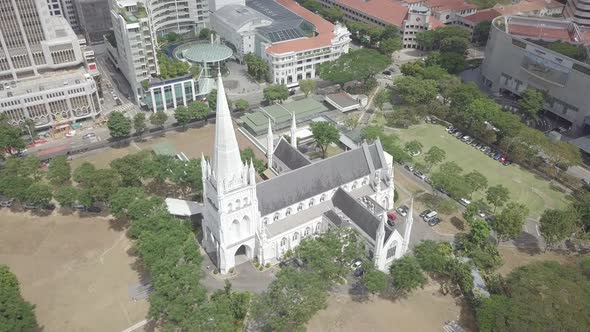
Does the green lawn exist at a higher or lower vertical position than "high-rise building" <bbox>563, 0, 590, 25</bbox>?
lower

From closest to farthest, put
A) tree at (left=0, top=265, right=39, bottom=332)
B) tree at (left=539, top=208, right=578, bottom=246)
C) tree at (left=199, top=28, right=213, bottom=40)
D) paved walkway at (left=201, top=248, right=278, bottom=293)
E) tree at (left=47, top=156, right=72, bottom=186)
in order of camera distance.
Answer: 1. tree at (left=0, top=265, right=39, bottom=332)
2. paved walkway at (left=201, top=248, right=278, bottom=293)
3. tree at (left=539, top=208, right=578, bottom=246)
4. tree at (left=47, top=156, right=72, bottom=186)
5. tree at (left=199, top=28, right=213, bottom=40)

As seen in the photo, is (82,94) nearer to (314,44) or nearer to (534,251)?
(314,44)

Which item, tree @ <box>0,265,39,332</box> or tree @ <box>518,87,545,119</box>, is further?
tree @ <box>518,87,545,119</box>

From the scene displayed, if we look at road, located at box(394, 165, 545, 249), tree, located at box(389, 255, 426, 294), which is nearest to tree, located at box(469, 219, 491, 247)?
road, located at box(394, 165, 545, 249)

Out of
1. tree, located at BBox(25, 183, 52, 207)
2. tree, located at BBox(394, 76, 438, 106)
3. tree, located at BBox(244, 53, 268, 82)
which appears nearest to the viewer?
tree, located at BBox(25, 183, 52, 207)

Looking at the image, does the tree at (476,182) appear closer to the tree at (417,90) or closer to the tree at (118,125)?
the tree at (417,90)

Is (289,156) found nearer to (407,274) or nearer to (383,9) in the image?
(407,274)

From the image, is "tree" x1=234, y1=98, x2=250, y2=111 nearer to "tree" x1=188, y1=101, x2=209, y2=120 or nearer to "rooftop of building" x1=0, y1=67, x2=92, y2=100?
"tree" x1=188, y1=101, x2=209, y2=120
